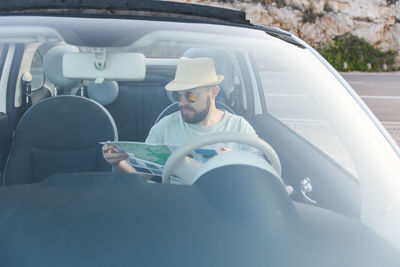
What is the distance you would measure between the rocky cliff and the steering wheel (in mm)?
28522

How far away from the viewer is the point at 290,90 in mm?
14516

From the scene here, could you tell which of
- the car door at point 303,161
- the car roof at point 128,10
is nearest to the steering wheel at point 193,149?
the car door at point 303,161

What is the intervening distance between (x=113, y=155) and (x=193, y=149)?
13.1 inches

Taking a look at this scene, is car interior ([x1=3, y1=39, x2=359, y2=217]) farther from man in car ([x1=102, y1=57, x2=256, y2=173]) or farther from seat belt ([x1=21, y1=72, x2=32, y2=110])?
man in car ([x1=102, y1=57, x2=256, y2=173])

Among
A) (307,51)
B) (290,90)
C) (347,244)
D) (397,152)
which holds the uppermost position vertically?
(307,51)

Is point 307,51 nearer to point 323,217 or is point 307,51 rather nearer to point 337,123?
point 337,123

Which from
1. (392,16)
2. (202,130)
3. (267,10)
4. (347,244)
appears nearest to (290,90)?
(202,130)

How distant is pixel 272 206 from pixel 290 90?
44.6 ft

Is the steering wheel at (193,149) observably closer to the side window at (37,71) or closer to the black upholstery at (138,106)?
the black upholstery at (138,106)

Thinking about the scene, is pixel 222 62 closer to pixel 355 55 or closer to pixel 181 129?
pixel 181 129

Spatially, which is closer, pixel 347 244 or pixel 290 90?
pixel 347 244

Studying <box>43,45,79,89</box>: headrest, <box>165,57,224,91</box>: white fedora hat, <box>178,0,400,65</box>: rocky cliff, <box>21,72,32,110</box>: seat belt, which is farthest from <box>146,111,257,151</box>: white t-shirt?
<box>178,0,400,65</box>: rocky cliff

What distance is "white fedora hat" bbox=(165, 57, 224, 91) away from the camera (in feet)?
6.67

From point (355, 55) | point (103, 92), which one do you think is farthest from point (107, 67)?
point (355, 55)
